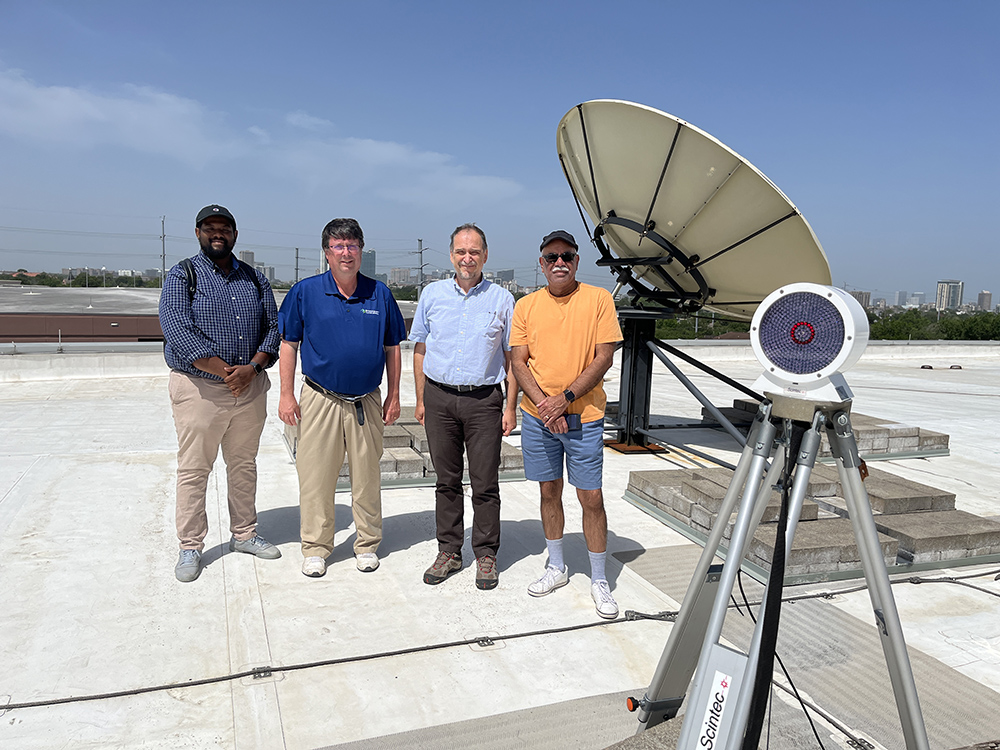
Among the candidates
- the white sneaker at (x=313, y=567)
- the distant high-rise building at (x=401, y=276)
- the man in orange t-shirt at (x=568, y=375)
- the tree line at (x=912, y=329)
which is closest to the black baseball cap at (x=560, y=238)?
the man in orange t-shirt at (x=568, y=375)

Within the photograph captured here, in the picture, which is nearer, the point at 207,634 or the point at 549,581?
the point at 207,634

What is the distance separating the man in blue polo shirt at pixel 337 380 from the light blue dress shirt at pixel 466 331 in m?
0.28

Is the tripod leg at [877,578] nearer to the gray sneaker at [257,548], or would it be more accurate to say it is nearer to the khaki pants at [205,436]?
the khaki pants at [205,436]

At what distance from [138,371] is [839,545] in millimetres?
12084

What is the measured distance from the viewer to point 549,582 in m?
3.86

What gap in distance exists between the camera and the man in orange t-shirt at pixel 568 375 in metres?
3.61

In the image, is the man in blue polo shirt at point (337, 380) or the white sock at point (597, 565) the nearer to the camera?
the white sock at point (597, 565)

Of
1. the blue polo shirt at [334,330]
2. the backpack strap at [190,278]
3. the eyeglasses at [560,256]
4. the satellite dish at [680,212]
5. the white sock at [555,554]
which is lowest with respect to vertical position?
the white sock at [555,554]

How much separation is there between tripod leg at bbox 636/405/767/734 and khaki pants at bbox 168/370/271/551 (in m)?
2.77

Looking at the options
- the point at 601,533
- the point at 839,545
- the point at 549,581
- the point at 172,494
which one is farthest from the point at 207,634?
the point at 839,545

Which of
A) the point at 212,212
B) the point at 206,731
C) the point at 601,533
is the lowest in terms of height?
the point at 206,731

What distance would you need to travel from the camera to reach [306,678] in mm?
2932

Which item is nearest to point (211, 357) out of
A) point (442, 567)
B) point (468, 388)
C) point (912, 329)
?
point (468, 388)

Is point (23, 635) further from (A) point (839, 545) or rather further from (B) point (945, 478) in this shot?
(B) point (945, 478)
